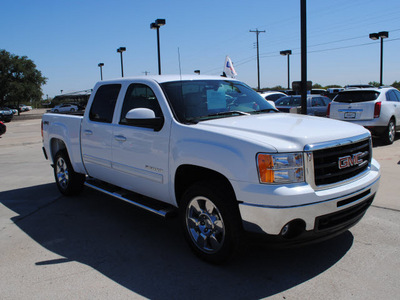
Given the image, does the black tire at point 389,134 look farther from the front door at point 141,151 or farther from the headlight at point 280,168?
the headlight at point 280,168

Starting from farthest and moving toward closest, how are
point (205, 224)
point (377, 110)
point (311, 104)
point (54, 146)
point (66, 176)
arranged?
point (311, 104) → point (377, 110) → point (54, 146) → point (66, 176) → point (205, 224)

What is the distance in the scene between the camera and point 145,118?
12.8 feet

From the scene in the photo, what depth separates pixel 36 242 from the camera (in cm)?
433

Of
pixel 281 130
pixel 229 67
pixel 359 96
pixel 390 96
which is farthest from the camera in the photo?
pixel 229 67

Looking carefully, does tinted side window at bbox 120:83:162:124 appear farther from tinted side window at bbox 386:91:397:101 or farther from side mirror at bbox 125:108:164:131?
tinted side window at bbox 386:91:397:101

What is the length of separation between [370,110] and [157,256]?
28.3ft

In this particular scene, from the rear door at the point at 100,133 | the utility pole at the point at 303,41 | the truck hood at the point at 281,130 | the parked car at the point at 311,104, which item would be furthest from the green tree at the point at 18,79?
the truck hood at the point at 281,130

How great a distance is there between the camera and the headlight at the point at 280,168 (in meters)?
3.05

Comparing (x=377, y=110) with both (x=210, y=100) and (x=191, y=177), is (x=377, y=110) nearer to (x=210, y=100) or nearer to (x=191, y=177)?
(x=210, y=100)

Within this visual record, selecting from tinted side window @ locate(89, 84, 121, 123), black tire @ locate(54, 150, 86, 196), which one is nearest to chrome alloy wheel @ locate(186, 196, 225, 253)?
tinted side window @ locate(89, 84, 121, 123)

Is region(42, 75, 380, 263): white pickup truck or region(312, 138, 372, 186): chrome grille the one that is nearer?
region(42, 75, 380, 263): white pickup truck

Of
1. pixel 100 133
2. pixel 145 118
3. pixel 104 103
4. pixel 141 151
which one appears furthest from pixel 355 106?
pixel 145 118

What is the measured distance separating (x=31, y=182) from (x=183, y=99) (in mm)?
4872

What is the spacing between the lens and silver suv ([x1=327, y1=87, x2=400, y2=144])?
407 inches
